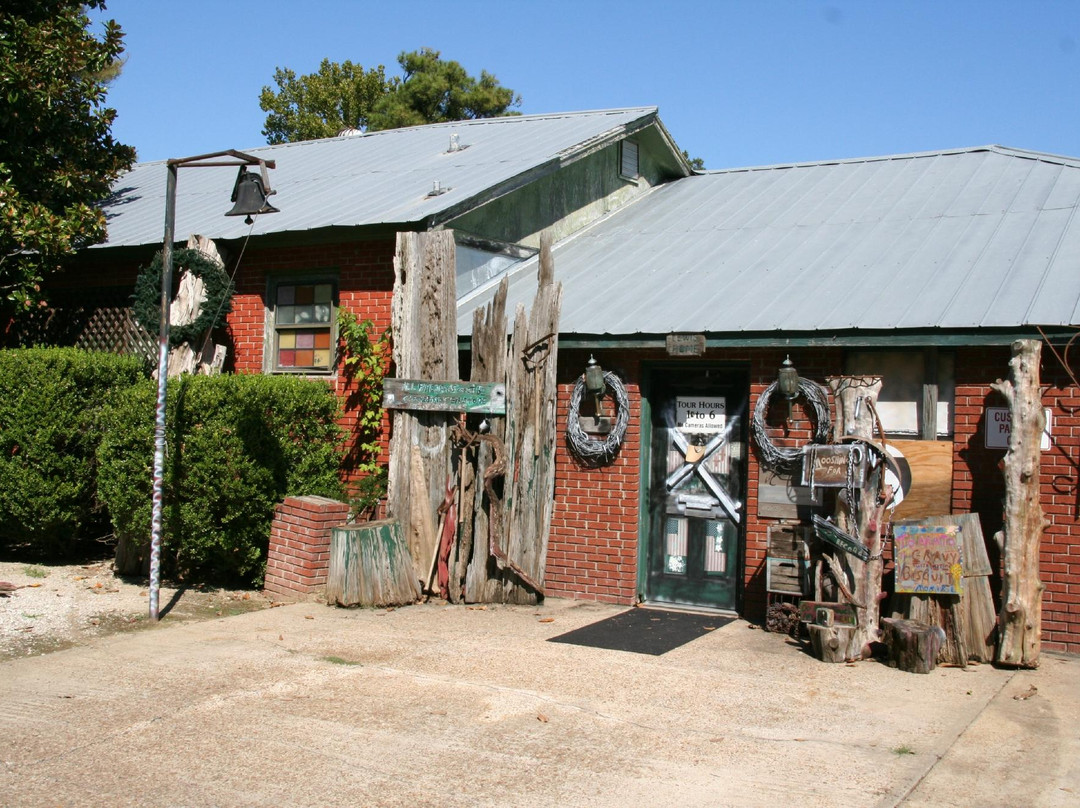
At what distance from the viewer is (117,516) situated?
10.5 m

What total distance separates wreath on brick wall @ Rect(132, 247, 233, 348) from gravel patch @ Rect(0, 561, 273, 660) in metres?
2.67

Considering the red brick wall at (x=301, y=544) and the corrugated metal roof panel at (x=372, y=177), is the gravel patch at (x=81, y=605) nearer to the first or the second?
the red brick wall at (x=301, y=544)

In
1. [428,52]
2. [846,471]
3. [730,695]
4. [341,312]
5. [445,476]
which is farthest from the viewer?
[428,52]

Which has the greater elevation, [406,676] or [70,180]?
[70,180]

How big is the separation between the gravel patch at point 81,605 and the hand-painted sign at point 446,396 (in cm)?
225

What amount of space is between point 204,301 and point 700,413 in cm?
584

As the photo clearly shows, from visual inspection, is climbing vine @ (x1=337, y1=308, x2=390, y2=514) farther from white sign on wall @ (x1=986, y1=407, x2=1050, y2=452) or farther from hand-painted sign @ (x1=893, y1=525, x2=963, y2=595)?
white sign on wall @ (x1=986, y1=407, x2=1050, y2=452)

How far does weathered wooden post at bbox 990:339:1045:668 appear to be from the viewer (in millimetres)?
7887

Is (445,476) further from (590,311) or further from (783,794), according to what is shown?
(783,794)

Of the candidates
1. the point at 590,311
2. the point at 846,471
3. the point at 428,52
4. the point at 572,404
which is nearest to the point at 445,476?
the point at 572,404

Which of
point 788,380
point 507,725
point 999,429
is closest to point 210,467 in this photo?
point 507,725

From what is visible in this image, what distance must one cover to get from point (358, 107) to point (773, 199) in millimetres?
24156

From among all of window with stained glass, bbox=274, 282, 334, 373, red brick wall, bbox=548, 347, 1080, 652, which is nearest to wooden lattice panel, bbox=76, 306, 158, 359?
window with stained glass, bbox=274, 282, 334, 373

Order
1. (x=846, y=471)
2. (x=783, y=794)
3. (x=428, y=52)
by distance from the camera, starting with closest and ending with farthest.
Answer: (x=783, y=794)
(x=846, y=471)
(x=428, y=52)
